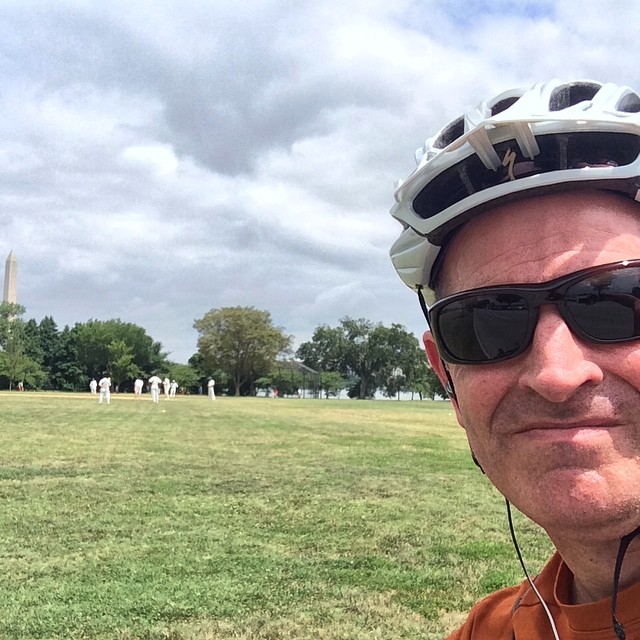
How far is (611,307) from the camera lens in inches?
54.6

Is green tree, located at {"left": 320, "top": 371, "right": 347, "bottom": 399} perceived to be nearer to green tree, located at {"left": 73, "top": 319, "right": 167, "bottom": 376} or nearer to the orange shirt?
green tree, located at {"left": 73, "top": 319, "right": 167, "bottom": 376}

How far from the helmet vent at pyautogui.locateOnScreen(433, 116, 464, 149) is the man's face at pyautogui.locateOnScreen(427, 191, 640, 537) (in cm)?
33

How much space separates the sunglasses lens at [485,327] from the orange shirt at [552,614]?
0.61 meters

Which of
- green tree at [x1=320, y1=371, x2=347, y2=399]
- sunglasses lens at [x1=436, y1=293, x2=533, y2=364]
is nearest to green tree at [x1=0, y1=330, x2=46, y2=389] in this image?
green tree at [x1=320, y1=371, x2=347, y2=399]

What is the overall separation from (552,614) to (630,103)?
132 cm

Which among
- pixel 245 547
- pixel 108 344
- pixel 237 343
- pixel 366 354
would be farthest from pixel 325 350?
pixel 245 547

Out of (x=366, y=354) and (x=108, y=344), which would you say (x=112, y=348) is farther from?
(x=366, y=354)

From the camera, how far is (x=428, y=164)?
5.75 feet

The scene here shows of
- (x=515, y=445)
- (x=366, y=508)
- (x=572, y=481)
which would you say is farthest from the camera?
(x=366, y=508)

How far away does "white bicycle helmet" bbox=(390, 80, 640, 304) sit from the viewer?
1509mm

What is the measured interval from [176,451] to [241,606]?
1014 centimetres

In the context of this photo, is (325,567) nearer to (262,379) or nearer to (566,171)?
(566,171)

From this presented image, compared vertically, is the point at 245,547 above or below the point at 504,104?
below

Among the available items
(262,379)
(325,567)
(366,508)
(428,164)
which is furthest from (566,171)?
(262,379)
